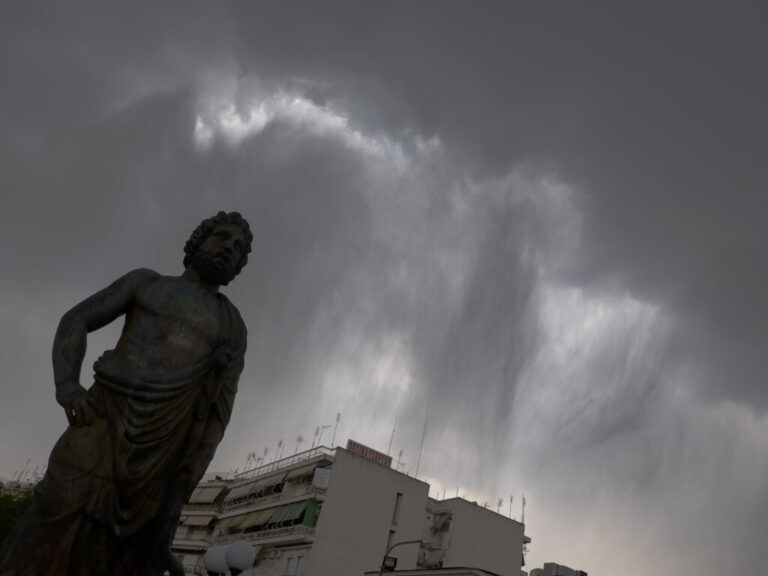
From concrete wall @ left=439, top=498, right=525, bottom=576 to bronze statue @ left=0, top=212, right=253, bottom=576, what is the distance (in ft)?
145

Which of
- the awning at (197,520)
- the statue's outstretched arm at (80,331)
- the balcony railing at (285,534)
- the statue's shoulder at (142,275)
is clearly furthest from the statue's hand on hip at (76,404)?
the awning at (197,520)

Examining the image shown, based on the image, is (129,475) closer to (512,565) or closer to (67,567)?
(67,567)

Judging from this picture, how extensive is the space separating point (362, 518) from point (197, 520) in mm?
20924

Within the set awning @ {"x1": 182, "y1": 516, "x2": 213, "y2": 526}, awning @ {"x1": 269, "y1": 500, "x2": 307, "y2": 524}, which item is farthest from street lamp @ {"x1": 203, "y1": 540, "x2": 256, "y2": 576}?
awning @ {"x1": 182, "y1": 516, "x2": 213, "y2": 526}

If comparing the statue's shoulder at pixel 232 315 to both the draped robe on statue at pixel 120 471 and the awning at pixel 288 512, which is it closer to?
the draped robe on statue at pixel 120 471

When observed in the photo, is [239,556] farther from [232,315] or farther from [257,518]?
[257,518]

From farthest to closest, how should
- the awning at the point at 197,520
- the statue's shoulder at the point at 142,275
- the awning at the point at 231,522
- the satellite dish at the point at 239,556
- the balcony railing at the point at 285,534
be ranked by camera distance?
the awning at the point at 197,520 < the awning at the point at 231,522 < the balcony railing at the point at 285,534 < the satellite dish at the point at 239,556 < the statue's shoulder at the point at 142,275

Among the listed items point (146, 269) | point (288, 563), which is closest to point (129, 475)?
point (146, 269)

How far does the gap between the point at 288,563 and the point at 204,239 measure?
39.3 m

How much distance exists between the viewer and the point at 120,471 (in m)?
4.20

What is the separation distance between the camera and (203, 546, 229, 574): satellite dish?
9.06 m

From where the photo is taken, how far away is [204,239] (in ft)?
17.3

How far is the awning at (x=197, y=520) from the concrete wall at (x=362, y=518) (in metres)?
18.7

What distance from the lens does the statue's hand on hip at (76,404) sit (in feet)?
14.0
